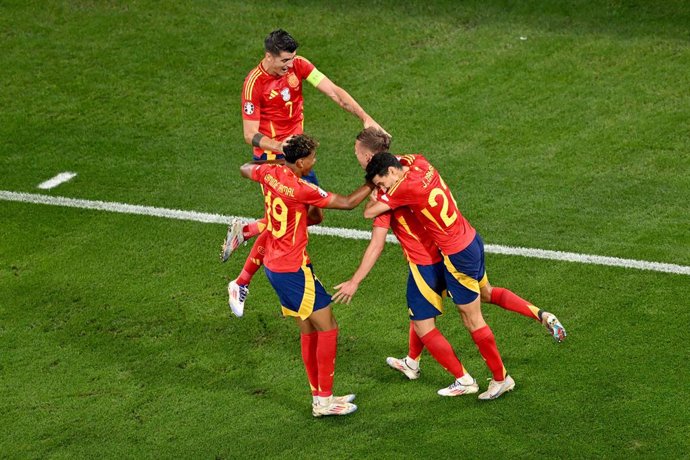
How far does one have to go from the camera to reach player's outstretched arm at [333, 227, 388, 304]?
8.88m

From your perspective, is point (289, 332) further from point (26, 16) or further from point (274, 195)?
point (26, 16)

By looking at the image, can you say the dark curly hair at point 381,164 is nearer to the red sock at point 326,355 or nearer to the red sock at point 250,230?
the red sock at point 326,355

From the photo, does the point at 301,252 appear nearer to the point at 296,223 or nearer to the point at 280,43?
the point at 296,223

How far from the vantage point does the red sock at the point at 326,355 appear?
30.9 ft

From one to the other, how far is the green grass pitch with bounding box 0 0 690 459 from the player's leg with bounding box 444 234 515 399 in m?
0.38

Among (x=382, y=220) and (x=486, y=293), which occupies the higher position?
(x=382, y=220)

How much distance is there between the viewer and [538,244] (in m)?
12.2

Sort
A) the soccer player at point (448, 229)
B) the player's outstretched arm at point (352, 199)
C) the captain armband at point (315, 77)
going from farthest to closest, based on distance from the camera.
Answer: the captain armband at point (315, 77) → the player's outstretched arm at point (352, 199) → the soccer player at point (448, 229)

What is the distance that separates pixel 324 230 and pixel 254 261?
2.02 metres

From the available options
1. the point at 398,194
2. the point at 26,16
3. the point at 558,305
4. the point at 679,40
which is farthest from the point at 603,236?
the point at 26,16

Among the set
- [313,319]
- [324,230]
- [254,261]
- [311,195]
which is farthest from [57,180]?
[311,195]

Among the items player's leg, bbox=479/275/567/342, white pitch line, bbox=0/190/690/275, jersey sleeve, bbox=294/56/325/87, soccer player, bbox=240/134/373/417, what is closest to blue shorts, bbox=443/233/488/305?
player's leg, bbox=479/275/567/342

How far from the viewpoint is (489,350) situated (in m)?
9.51

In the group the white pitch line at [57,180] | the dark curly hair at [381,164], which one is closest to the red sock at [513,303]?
the dark curly hair at [381,164]
